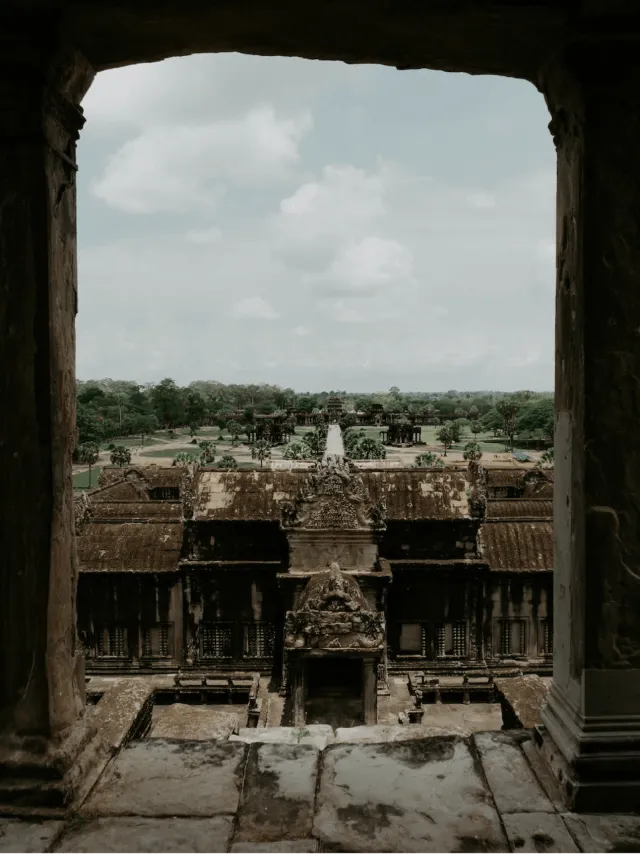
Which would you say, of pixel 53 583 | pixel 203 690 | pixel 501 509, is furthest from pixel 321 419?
pixel 53 583

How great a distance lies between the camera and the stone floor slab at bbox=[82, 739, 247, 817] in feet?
12.2

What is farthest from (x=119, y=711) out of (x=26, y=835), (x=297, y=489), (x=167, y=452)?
(x=167, y=452)

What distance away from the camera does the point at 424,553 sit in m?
21.5

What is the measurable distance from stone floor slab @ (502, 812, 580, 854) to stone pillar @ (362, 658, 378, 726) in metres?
12.4

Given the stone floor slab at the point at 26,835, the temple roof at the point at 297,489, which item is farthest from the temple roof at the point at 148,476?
the stone floor slab at the point at 26,835

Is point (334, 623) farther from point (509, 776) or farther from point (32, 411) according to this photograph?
point (32, 411)

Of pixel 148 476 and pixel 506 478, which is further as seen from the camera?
pixel 148 476

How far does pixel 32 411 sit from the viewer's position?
3.90 m

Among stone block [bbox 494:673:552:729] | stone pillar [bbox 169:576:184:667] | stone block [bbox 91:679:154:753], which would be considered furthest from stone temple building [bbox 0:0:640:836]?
stone pillar [bbox 169:576:184:667]

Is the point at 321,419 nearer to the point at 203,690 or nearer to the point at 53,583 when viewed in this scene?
the point at 203,690

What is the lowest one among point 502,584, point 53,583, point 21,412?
point 502,584

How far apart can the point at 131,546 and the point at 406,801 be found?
19.3 m

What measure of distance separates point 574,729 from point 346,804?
4.46 ft

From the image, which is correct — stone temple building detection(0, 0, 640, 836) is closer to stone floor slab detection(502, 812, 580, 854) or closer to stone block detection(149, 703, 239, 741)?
stone floor slab detection(502, 812, 580, 854)
